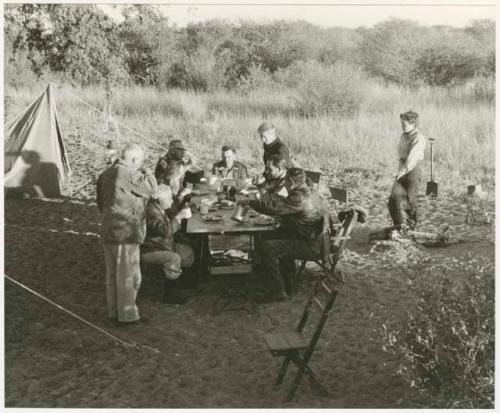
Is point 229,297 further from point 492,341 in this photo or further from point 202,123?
point 202,123

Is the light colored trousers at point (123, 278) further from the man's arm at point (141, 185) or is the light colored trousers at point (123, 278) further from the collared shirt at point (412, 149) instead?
the collared shirt at point (412, 149)

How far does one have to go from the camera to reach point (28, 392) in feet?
15.8

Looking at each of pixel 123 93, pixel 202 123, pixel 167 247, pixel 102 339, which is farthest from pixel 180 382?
pixel 123 93

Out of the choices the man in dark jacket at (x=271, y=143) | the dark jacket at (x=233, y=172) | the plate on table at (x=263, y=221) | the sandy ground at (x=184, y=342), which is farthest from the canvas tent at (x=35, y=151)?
the plate on table at (x=263, y=221)

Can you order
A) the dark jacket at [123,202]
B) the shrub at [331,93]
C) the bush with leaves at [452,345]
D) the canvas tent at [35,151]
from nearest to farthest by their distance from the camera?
the bush with leaves at [452,345], the dark jacket at [123,202], the canvas tent at [35,151], the shrub at [331,93]

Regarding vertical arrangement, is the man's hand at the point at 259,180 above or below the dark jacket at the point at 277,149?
below

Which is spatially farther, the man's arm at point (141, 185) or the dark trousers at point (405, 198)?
the dark trousers at point (405, 198)

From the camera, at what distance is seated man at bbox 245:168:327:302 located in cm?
594

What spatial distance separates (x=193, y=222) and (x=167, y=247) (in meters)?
0.39

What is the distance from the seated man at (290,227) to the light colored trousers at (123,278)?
3.75 ft

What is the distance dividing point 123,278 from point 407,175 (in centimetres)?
370

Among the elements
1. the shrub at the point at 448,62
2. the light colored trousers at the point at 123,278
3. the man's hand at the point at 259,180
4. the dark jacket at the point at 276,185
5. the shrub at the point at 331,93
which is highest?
the shrub at the point at 448,62

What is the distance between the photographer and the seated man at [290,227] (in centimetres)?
594

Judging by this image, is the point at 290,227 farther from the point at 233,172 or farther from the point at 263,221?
the point at 233,172
